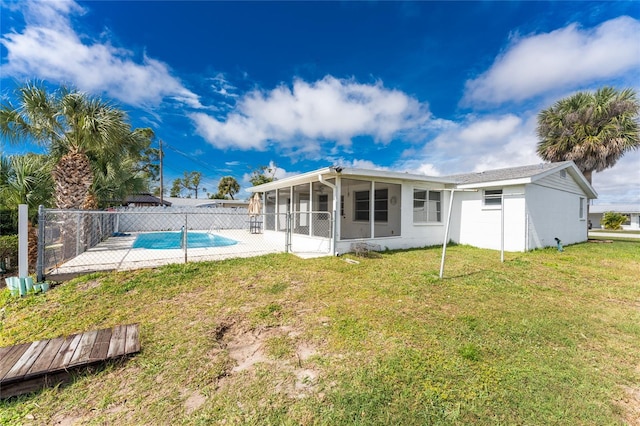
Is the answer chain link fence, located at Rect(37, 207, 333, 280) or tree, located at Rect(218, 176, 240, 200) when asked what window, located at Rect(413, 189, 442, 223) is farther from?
tree, located at Rect(218, 176, 240, 200)

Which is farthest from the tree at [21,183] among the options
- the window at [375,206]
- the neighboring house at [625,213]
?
the neighboring house at [625,213]

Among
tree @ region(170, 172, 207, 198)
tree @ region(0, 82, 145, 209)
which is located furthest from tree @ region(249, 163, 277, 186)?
tree @ region(0, 82, 145, 209)

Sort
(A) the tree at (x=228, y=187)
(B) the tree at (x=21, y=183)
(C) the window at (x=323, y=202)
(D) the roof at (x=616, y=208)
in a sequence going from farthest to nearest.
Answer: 1. (A) the tree at (x=228, y=187)
2. (D) the roof at (x=616, y=208)
3. (C) the window at (x=323, y=202)
4. (B) the tree at (x=21, y=183)

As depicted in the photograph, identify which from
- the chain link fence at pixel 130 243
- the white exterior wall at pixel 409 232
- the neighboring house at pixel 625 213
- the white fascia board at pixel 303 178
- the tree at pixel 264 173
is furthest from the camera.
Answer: the tree at pixel 264 173

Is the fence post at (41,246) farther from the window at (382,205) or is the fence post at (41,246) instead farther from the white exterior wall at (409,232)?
the window at (382,205)

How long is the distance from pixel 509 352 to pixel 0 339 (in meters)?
5.70

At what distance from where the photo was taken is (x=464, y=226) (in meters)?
10.6

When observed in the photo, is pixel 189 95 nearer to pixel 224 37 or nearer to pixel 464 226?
pixel 224 37

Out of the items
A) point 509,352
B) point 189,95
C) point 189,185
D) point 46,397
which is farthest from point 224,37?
point 189,185

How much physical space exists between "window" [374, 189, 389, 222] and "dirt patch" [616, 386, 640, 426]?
8.54 metres

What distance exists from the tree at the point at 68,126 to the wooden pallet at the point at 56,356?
22.3 ft

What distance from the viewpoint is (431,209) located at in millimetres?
10117

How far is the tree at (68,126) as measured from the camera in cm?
695

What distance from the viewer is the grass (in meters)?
1.89
